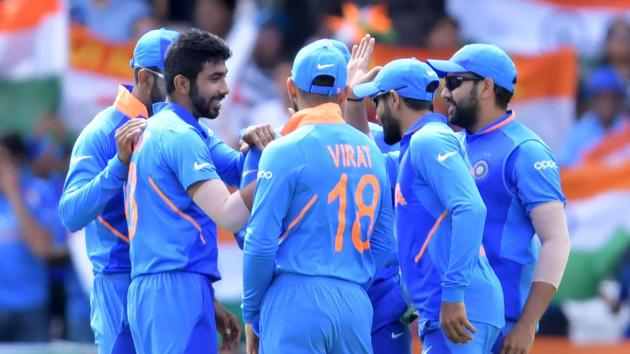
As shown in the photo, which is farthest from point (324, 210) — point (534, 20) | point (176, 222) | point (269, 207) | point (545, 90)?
point (534, 20)

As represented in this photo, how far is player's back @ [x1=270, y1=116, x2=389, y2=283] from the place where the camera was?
848 cm

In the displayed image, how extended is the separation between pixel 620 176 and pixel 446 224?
666 centimetres

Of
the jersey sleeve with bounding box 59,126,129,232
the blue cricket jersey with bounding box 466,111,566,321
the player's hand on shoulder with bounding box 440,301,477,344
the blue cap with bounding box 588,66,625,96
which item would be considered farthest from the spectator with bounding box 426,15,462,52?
the player's hand on shoulder with bounding box 440,301,477,344

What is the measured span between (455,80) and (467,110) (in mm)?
207

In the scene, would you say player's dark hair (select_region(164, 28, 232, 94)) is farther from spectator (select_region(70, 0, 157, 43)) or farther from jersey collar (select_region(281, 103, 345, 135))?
spectator (select_region(70, 0, 157, 43))

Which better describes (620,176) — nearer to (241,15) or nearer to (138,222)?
(241,15)

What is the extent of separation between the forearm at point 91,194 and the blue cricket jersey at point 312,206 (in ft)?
3.40

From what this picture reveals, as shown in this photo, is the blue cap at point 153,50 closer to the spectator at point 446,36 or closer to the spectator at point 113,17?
the spectator at point 113,17

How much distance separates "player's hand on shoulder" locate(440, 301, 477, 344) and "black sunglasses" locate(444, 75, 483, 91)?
154cm

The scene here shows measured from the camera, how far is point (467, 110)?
955 cm

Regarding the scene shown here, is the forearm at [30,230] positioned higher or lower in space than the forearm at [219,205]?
lower

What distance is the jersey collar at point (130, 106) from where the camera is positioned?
9.55 metres

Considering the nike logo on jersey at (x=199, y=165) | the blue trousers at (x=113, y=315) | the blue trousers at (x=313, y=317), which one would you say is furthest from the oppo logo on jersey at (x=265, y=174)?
the blue trousers at (x=113, y=315)

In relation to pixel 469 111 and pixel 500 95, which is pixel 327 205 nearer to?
pixel 469 111
